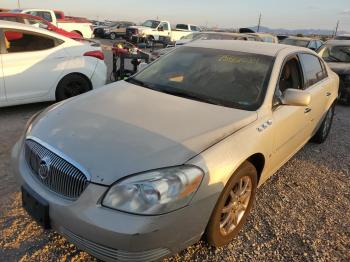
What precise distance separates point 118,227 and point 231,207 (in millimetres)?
1063

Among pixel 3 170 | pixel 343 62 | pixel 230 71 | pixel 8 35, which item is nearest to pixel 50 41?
pixel 8 35

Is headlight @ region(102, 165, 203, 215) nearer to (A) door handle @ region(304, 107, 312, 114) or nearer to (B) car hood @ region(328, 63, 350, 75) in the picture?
(A) door handle @ region(304, 107, 312, 114)

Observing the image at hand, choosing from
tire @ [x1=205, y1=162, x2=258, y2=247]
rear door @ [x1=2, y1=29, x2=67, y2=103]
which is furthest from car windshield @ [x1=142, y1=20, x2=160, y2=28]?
tire @ [x1=205, y1=162, x2=258, y2=247]

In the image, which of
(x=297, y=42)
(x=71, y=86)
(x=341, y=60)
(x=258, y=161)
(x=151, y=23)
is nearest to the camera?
(x=258, y=161)

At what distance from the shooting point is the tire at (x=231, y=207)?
256cm

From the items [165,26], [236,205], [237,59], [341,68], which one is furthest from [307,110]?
[165,26]

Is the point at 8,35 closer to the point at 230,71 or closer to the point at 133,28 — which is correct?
the point at 230,71

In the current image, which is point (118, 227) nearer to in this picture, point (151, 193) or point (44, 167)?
point (151, 193)

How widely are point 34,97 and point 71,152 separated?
3.80 metres

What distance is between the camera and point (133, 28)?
28.3 meters

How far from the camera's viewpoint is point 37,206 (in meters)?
2.40

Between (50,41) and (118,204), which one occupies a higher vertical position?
(50,41)

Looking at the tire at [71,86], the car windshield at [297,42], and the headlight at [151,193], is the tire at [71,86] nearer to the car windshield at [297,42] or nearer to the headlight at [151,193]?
the headlight at [151,193]

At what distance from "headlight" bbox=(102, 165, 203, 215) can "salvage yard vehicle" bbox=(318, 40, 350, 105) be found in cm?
783
